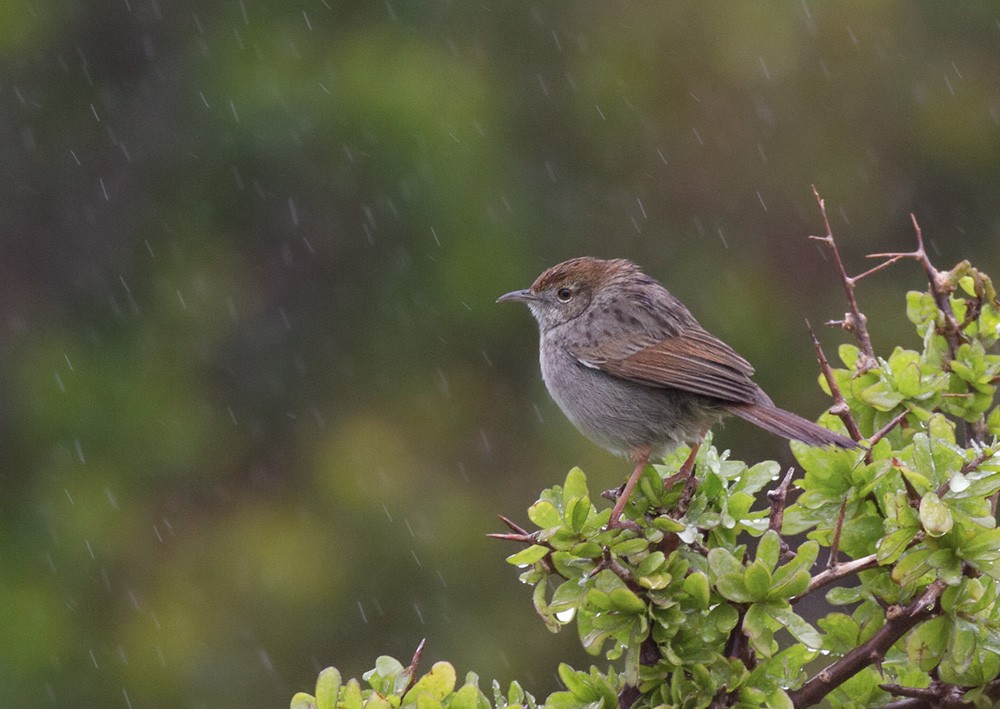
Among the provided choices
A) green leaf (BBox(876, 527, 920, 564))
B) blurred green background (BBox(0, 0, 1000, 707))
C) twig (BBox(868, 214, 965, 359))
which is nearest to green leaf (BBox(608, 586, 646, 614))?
green leaf (BBox(876, 527, 920, 564))

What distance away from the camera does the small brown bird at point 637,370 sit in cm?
523

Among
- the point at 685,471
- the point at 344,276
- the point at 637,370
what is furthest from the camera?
the point at 344,276

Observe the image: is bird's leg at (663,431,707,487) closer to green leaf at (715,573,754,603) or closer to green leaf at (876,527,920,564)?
green leaf at (715,573,754,603)

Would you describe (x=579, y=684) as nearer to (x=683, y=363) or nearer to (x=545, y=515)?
(x=545, y=515)

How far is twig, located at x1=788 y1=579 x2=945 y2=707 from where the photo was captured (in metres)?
3.10

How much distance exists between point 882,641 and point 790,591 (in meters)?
0.24

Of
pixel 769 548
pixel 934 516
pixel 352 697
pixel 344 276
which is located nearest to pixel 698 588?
pixel 769 548

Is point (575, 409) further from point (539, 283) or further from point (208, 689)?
point (208, 689)

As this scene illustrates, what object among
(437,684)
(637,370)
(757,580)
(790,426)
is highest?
(757,580)

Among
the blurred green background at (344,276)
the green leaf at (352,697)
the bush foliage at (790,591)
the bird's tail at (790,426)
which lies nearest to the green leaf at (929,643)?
the bush foliage at (790,591)

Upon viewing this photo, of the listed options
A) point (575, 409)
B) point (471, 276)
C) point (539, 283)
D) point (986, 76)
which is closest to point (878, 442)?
point (575, 409)

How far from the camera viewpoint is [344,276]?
35.9ft

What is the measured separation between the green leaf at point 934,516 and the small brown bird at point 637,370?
170 centimetres

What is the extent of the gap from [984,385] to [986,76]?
29.4 ft
